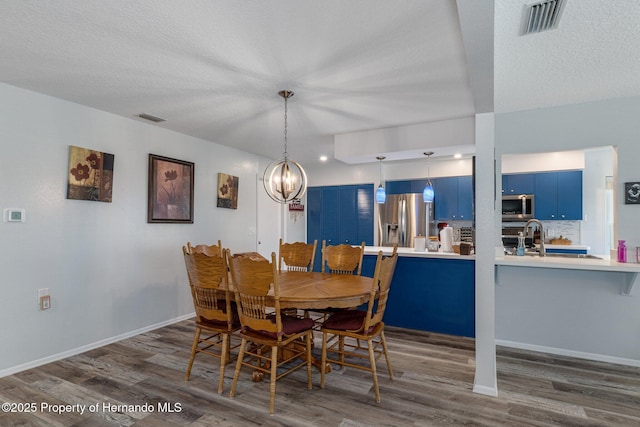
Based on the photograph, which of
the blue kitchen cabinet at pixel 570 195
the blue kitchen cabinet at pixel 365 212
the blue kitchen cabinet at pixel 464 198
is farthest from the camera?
the blue kitchen cabinet at pixel 365 212

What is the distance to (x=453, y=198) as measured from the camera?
5828 mm

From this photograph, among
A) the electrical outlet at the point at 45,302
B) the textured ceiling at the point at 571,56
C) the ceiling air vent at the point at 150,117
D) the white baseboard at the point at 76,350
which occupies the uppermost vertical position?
the textured ceiling at the point at 571,56

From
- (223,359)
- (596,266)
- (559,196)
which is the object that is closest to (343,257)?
(223,359)

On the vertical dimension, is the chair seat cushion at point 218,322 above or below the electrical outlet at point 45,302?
below

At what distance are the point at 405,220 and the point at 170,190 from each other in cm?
385

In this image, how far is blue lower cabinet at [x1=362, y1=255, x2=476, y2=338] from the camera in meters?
3.62

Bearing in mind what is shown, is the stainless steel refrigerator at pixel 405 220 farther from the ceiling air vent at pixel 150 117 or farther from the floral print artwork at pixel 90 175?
the floral print artwork at pixel 90 175

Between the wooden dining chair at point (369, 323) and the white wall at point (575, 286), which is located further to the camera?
the white wall at point (575, 286)

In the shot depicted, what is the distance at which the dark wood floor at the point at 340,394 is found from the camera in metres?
2.12

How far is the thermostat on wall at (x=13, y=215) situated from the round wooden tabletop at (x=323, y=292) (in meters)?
2.29

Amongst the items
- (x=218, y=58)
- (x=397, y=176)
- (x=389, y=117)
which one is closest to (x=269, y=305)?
(x=218, y=58)

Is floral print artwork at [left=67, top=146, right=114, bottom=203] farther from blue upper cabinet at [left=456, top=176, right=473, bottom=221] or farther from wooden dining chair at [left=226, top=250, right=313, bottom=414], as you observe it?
blue upper cabinet at [left=456, top=176, right=473, bottom=221]

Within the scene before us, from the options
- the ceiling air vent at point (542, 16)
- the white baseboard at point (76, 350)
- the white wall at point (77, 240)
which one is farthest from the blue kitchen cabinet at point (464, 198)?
the white baseboard at point (76, 350)

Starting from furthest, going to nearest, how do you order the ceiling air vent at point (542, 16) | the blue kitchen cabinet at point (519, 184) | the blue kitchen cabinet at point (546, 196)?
the blue kitchen cabinet at point (519, 184) < the blue kitchen cabinet at point (546, 196) < the ceiling air vent at point (542, 16)
